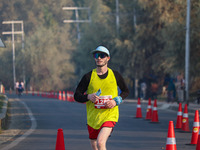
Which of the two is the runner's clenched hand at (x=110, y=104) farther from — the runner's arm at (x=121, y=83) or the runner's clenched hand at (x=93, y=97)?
the runner's arm at (x=121, y=83)

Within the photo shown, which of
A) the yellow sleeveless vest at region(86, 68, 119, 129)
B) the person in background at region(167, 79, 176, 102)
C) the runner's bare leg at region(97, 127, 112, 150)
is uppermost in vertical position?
the yellow sleeveless vest at region(86, 68, 119, 129)

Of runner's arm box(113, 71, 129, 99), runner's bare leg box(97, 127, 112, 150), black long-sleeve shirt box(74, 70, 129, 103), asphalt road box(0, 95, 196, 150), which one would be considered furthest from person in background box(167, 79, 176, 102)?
runner's bare leg box(97, 127, 112, 150)

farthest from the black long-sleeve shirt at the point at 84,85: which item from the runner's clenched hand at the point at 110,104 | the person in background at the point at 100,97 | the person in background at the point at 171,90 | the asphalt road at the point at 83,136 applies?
the person in background at the point at 171,90

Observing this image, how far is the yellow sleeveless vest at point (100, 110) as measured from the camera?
26.2 ft

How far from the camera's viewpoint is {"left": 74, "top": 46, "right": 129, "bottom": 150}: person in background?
7895 millimetres

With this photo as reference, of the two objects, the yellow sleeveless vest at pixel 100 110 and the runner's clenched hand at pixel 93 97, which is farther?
the yellow sleeveless vest at pixel 100 110

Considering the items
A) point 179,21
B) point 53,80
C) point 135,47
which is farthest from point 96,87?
point 53,80

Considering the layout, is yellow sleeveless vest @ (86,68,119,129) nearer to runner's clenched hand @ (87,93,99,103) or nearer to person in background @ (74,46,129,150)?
person in background @ (74,46,129,150)

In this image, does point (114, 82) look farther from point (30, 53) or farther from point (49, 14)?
point (49, 14)

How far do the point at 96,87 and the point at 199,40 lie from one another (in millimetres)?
27162

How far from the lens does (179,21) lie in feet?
126

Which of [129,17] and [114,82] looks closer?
[114,82]

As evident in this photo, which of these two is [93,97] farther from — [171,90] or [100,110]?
[171,90]

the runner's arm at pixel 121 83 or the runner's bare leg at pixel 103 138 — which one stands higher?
the runner's arm at pixel 121 83
